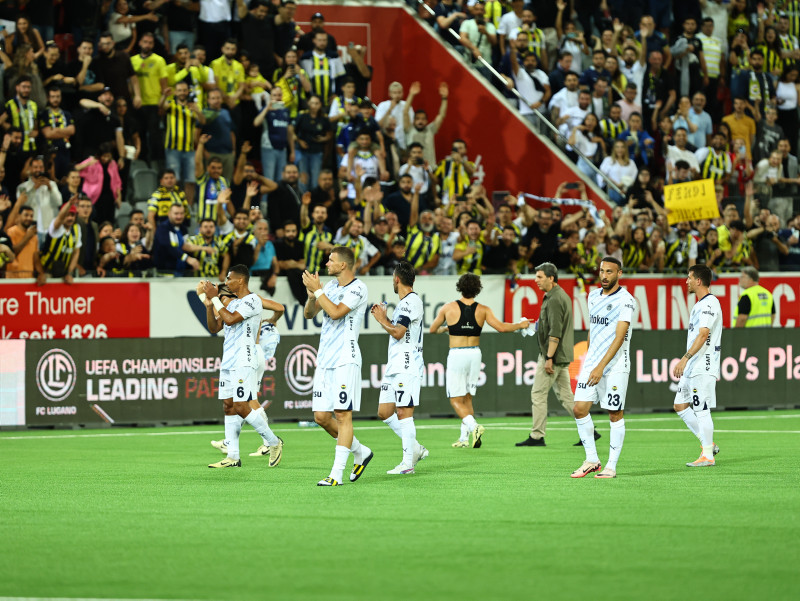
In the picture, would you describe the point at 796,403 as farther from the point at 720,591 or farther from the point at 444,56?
the point at 720,591

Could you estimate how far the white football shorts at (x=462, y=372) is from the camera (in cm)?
1786

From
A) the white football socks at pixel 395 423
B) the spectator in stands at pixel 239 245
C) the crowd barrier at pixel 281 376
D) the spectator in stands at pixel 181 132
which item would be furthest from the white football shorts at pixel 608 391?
the spectator in stands at pixel 181 132

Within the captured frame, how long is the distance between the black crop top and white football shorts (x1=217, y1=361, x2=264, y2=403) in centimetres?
370

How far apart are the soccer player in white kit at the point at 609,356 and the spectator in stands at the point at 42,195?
11.2 metres

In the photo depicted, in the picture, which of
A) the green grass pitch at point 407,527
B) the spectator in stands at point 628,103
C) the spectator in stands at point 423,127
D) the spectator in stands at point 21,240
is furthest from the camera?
the spectator in stands at point 628,103

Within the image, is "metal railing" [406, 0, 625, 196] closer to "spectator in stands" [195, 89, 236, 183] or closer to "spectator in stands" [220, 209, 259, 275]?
"spectator in stands" [195, 89, 236, 183]

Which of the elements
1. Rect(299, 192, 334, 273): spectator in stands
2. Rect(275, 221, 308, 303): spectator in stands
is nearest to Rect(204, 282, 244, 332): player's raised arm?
Rect(275, 221, 308, 303): spectator in stands

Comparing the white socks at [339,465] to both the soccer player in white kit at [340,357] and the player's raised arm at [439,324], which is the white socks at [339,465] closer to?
the soccer player in white kit at [340,357]

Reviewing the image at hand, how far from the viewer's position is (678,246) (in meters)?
25.5

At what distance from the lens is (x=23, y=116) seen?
2206 centimetres

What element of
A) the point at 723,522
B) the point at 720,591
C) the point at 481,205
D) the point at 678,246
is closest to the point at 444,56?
the point at 481,205

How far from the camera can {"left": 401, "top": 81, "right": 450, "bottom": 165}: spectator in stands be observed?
26.2 m

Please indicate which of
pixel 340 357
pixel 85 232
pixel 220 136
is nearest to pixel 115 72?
pixel 220 136

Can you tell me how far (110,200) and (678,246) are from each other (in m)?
11.1
